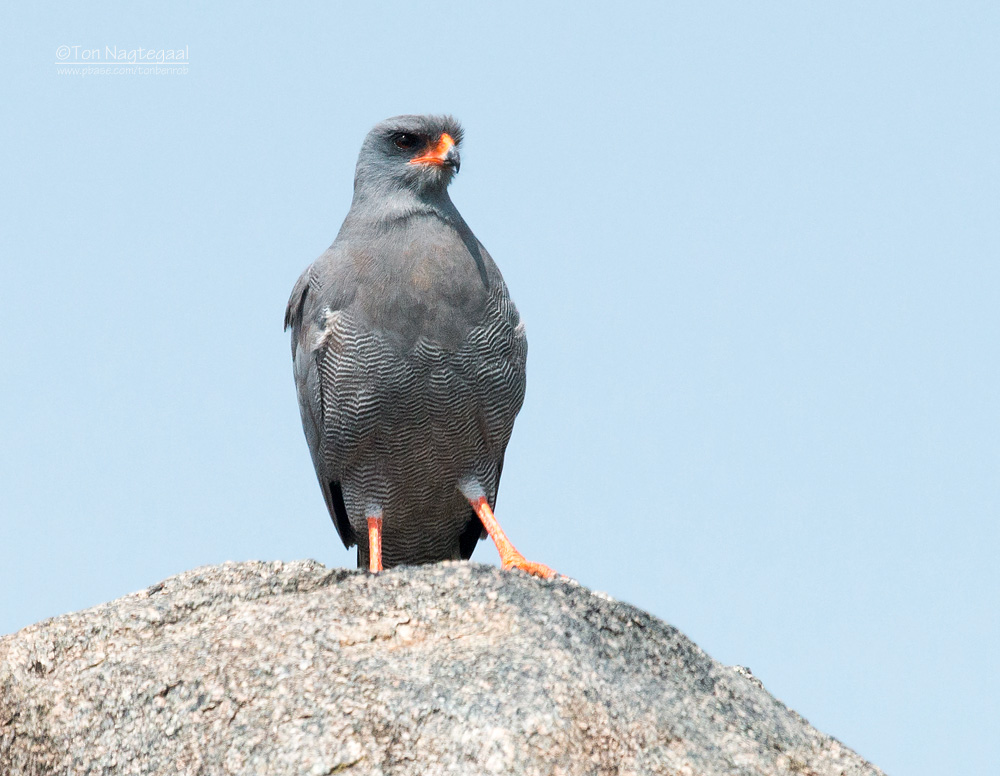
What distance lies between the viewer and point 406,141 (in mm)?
9648

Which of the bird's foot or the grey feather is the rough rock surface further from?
the grey feather

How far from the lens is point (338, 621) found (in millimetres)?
6152

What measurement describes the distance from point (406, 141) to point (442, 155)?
345 millimetres

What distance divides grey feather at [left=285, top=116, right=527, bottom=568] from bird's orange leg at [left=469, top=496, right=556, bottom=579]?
214 mm

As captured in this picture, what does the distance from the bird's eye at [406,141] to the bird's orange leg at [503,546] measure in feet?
8.94

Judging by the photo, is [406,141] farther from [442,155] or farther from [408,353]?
[408,353]

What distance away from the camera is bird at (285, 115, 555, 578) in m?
9.00

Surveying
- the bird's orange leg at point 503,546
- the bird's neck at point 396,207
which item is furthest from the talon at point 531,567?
the bird's neck at point 396,207

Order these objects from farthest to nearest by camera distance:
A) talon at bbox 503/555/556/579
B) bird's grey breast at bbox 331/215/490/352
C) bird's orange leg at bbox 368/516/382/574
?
1. bird's orange leg at bbox 368/516/382/574
2. bird's grey breast at bbox 331/215/490/352
3. talon at bbox 503/555/556/579

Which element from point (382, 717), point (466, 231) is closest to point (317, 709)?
point (382, 717)

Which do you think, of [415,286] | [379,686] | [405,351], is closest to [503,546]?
[405,351]

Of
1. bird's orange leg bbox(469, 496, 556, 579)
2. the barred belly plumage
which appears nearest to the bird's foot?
bird's orange leg bbox(469, 496, 556, 579)

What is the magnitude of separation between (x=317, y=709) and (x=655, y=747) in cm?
150

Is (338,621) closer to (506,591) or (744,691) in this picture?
(506,591)
